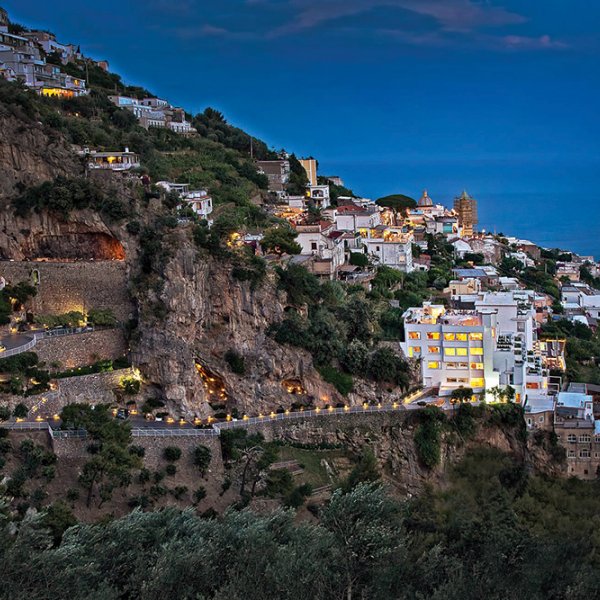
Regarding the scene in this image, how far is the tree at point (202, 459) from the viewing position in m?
28.3

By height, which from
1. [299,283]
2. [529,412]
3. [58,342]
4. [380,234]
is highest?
[380,234]

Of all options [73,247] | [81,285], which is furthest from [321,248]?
[81,285]

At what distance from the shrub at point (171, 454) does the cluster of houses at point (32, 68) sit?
29536 millimetres

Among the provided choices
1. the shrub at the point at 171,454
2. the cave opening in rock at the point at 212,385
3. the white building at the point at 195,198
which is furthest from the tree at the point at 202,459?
the white building at the point at 195,198

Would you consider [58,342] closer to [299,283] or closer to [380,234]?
[299,283]

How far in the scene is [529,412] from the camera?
33469 mm

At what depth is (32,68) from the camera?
5275cm

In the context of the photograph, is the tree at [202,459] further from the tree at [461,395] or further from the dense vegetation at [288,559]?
the tree at [461,395]

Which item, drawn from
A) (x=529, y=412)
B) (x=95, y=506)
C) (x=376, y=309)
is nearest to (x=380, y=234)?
(x=376, y=309)

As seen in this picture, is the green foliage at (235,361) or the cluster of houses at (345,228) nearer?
the green foliage at (235,361)

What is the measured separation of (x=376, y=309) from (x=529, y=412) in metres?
9.03

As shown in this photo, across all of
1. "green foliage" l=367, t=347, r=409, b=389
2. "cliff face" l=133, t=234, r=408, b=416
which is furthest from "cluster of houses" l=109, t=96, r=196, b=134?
"green foliage" l=367, t=347, r=409, b=389

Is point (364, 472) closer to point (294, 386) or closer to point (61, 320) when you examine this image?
point (294, 386)

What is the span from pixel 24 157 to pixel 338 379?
15.8m
